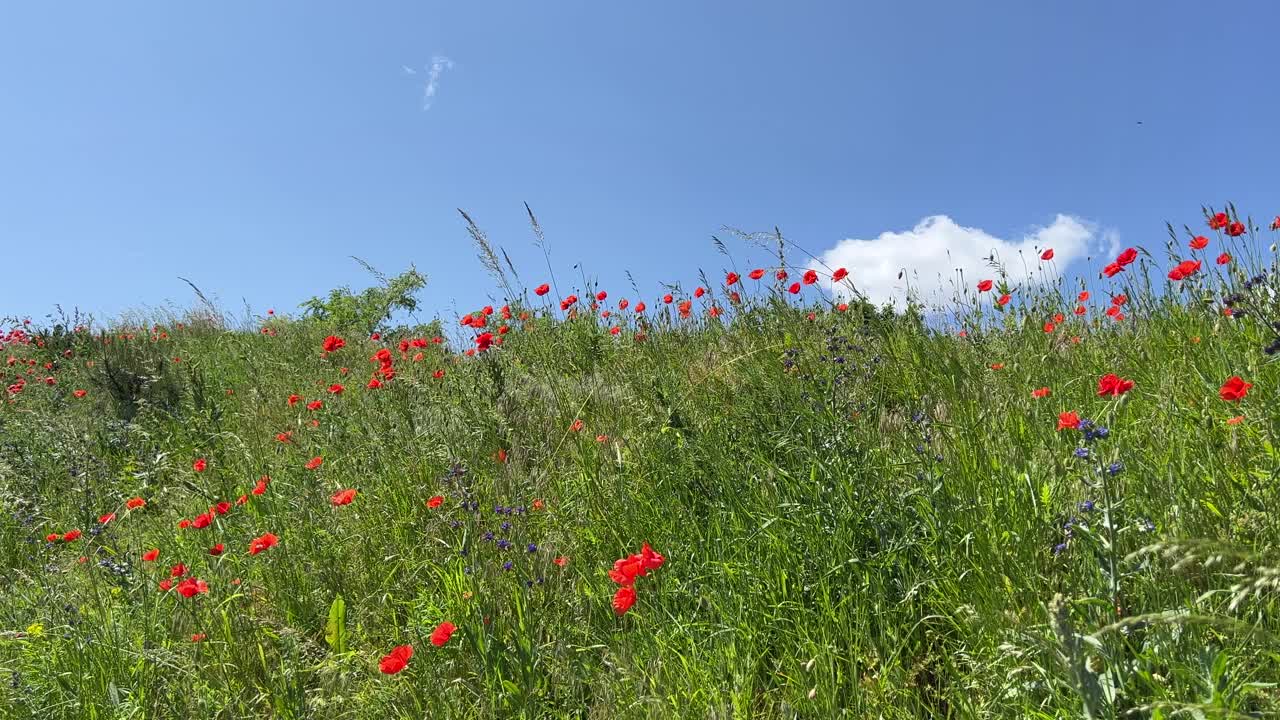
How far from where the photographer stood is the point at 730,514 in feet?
7.68

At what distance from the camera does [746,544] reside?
2.19m

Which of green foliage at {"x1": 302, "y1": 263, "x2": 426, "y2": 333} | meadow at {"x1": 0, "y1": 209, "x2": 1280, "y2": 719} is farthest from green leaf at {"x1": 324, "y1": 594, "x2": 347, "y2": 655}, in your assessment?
green foliage at {"x1": 302, "y1": 263, "x2": 426, "y2": 333}

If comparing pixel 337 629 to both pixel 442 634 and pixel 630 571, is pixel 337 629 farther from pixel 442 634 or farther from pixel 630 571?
pixel 630 571

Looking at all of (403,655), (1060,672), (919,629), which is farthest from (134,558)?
(1060,672)

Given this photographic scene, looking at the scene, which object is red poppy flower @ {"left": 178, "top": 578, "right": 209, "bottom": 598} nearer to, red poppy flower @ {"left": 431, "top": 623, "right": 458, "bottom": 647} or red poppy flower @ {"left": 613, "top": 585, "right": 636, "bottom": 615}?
red poppy flower @ {"left": 431, "top": 623, "right": 458, "bottom": 647}

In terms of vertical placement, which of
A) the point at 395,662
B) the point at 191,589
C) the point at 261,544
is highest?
the point at 261,544

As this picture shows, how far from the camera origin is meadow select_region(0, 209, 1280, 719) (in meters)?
1.58

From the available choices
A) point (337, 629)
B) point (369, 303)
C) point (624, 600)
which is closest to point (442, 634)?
point (624, 600)

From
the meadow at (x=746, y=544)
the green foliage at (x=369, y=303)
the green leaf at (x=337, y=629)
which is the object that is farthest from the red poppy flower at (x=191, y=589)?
the green foliage at (x=369, y=303)

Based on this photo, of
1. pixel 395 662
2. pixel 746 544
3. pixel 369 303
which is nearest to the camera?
pixel 395 662

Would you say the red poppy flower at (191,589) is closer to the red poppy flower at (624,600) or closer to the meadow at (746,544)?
the meadow at (746,544)

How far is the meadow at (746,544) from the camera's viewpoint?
1577mm

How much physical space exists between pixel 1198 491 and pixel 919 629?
31.0 inches

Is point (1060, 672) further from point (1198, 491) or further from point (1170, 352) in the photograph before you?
point (1170, 352)
